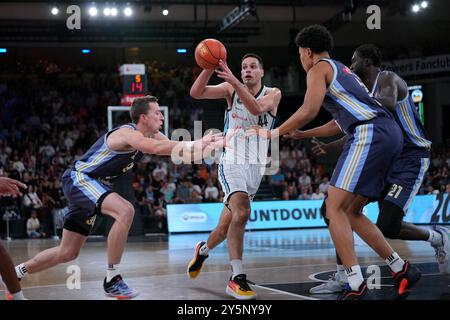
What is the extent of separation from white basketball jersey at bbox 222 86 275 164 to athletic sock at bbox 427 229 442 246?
5.78 ft

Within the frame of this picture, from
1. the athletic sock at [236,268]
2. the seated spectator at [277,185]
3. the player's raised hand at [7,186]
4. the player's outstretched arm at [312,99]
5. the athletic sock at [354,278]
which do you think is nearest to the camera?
the player's raised hand at [7,186]

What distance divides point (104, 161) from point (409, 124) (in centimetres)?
278

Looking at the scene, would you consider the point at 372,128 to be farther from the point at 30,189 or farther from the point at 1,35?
the point at 1,35

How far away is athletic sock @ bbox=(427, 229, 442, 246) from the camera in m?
6.69

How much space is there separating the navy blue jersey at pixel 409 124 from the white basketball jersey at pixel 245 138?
1.19m

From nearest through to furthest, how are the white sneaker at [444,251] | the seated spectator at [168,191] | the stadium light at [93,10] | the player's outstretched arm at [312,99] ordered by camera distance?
the player's outstretched arm at [312,99], the white sneaker at [444,251], the stadium light at [93,10], the seated spectator at [168,191]

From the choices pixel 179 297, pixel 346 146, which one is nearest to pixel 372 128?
pixel 346 146

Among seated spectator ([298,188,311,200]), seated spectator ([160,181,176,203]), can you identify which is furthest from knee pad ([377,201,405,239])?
seated spectator ([298,188,311,200])

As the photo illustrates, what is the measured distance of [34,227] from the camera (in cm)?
1647

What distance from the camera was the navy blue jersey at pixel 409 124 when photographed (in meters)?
6.29

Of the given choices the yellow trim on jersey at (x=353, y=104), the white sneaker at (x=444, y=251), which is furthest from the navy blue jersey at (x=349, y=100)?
the white sneaker at (x=444, y=251)

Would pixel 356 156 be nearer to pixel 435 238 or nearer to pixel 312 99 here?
pixel 312 99

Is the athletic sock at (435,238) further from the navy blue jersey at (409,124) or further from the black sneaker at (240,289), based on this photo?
the black sneaker at (240,289)

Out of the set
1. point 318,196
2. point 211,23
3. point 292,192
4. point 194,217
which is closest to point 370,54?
point 194,217
